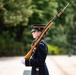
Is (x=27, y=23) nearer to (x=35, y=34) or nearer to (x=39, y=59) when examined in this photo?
(x=35, y=34)

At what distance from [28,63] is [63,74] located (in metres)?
8.52

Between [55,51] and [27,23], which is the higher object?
[27,23]

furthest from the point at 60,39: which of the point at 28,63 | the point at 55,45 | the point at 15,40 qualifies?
the point at 28,63

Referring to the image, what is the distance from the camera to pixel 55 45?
1326 inches

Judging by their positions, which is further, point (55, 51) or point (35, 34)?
point (55, 51)

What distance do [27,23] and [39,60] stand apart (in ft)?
67.3

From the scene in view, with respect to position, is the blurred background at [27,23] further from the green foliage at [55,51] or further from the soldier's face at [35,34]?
the soldier's face at [35,34]

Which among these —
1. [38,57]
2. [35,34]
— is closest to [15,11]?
[35,34]

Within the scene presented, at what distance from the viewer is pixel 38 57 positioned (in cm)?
573

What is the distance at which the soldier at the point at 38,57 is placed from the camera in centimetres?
571

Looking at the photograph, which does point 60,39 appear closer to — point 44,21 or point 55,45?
point 55,45

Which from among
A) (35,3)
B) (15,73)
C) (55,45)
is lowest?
(55,45)

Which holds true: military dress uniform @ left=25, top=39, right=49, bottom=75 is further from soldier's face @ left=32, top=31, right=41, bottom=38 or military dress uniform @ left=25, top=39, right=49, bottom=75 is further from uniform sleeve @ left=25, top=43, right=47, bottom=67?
soldier's face @ left=32, top=31, right=41, bottom=38

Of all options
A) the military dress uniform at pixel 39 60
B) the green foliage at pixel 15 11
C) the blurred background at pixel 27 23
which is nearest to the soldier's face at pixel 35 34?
the military dress uniform at pixel 39 60
